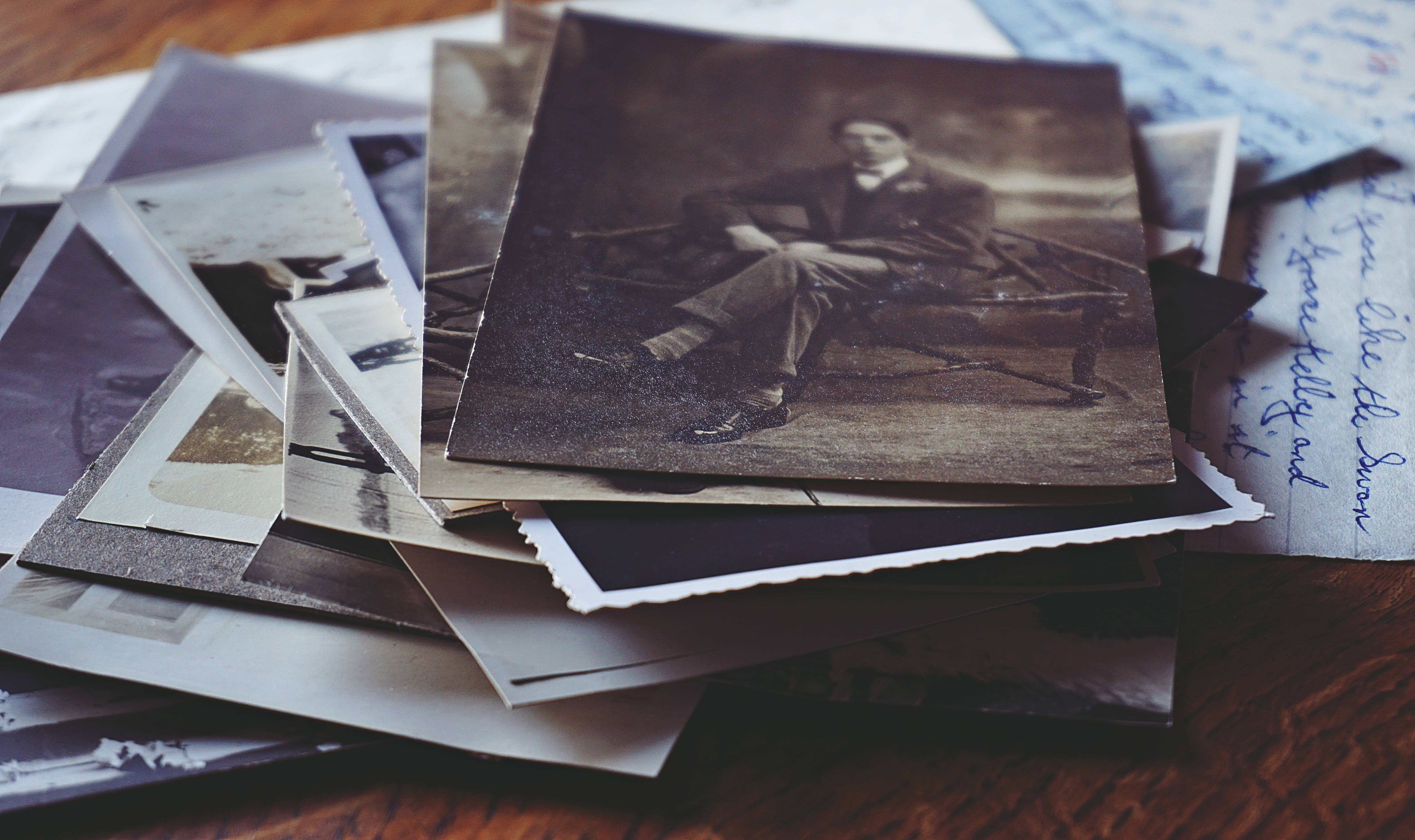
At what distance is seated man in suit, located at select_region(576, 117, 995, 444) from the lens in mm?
437

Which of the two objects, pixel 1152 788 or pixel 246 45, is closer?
pixel 1152 788

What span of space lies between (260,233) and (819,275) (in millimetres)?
338

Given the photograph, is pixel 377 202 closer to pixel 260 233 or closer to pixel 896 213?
pixel 260 233

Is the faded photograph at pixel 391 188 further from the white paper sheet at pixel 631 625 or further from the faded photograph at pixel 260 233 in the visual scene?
the white paper sheet at pixel 631 625

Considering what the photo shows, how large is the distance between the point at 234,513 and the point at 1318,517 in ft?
1.66

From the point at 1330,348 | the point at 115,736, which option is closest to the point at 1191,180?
the point at 1330,348

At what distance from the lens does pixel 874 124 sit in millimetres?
606

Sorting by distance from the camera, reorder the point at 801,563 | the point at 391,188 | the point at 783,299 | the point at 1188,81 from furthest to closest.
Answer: the point at 1188,81 → the point at 391,188 → the point at 783,299 → the point at 801,563

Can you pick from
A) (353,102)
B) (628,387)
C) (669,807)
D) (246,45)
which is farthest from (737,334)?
(246,45)

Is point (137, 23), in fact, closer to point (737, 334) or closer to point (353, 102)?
point (353, 102)

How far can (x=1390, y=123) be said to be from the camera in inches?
26.4

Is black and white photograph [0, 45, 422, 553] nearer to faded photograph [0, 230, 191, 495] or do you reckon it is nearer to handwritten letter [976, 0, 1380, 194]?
faded photograph [0, 230, 191, 495]

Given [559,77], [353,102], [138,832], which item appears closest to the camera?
[138,832]

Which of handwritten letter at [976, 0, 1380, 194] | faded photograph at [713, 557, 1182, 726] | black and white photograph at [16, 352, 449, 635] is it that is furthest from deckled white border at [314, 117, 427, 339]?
handwritten letter at [976, 0, 1380, 194]
